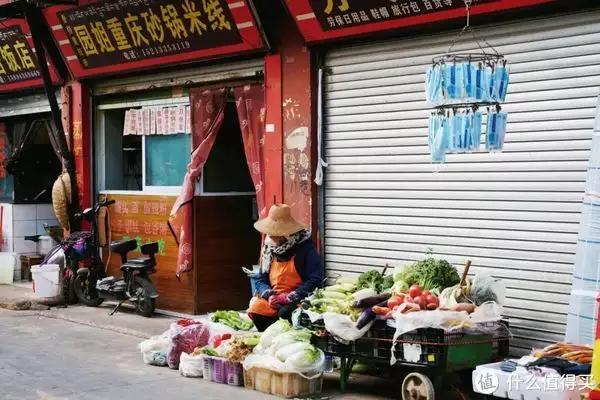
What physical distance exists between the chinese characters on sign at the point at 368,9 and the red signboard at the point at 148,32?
1.15 m

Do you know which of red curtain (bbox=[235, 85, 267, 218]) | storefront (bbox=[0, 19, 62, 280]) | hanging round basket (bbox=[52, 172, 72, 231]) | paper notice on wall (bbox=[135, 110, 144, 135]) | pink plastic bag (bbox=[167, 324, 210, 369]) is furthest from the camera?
storefront (bbox=[0, 19, 62, 280])

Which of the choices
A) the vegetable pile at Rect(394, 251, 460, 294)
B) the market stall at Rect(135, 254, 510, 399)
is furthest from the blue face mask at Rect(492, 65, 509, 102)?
the vegetable pile at Rect(394, 251, 460, 294)

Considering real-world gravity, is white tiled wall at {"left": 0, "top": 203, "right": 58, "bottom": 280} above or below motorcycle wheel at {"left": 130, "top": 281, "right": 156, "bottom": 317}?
above

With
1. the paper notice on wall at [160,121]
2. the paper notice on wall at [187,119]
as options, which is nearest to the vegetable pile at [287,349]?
the paper notice on wall at [187,119]

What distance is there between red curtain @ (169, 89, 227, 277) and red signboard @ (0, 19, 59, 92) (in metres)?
3.72

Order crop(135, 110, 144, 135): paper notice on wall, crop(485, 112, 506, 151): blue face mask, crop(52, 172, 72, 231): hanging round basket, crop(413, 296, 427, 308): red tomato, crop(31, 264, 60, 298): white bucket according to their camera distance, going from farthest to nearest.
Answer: crop(52, 172, 72, 231): hanging round basket, crop(31, 264, 60, 298): white bucket, crop(135, 110, 144, 135): paper notice on wall, crop(413, 296, 427, 308): red tomato, crop(485, 112, 506, 151): blue face mask

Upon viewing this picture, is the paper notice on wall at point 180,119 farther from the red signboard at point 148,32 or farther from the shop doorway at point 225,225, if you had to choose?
the red signboard at point 148,32

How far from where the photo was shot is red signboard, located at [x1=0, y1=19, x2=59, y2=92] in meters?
14.2

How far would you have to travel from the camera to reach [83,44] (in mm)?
13086

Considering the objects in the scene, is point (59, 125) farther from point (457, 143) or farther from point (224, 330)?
point (457, 143)

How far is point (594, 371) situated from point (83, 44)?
9634mm

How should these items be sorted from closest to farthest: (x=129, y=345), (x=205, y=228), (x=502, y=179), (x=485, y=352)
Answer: (x=485, y=352) < (x=502, y=179) < (x=129, y=345) < (x=205, y=228)

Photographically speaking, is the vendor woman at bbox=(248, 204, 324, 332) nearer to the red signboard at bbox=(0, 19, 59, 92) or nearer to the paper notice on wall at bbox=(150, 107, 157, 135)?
the paper notice on wall at bbox=(150, 107, 157, 135)

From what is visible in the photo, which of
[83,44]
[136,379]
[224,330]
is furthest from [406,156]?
[83,44]
